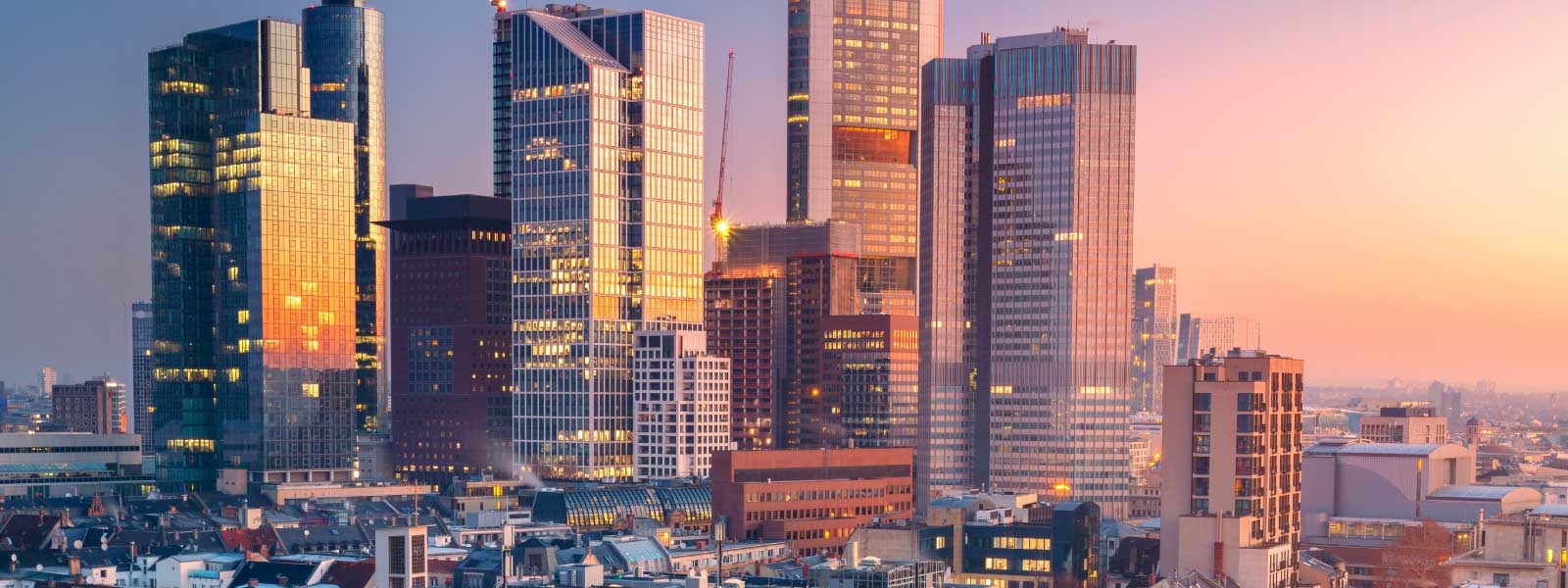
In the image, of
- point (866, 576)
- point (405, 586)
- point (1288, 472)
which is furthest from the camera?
point (1288, 472)

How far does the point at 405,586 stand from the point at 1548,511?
10795 cm

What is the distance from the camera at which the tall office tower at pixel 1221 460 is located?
185m

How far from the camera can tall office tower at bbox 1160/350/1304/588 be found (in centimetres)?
18488

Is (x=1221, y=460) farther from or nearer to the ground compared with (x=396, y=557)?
farther from the ground

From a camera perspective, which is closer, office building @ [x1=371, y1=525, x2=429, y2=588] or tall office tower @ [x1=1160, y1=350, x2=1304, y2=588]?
office building @ [x1=371, y1=525, x2=429, y2=588]

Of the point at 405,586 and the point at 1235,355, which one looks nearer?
the point at 405,586

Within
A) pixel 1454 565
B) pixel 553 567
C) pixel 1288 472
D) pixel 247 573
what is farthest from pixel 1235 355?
pixel 247 573

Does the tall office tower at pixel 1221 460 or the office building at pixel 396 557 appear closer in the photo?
the office building at pixel 396 557

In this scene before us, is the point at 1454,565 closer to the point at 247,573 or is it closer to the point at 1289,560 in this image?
the point at 1289,560

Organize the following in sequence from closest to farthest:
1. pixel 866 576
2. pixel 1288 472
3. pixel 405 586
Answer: pixel 405 586, pixel 866 576, pixel 1288 472

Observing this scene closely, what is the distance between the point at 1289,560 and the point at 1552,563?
23.1m

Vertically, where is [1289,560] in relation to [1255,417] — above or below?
below

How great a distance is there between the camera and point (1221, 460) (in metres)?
187

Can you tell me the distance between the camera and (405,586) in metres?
171
